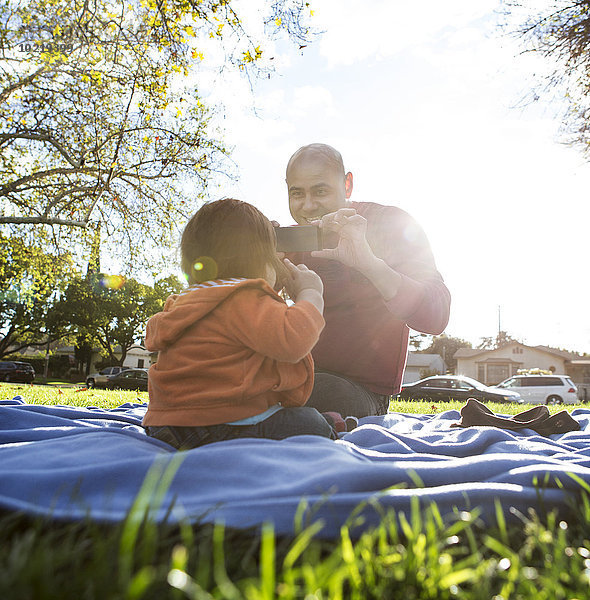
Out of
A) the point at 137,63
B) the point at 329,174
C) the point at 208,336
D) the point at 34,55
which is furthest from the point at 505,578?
the point at 34,55

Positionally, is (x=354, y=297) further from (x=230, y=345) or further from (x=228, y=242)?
(x=230, y=345)

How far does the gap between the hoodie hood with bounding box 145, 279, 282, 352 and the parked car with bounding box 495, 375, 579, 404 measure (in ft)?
78.1

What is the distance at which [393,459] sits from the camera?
1756mm

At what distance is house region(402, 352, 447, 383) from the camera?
53497mm

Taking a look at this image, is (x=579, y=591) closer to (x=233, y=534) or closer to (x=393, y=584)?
(x=393, y=584)

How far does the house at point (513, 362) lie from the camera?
4694 cm

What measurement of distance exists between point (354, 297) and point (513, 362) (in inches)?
1947

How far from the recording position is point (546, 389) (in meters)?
23.3

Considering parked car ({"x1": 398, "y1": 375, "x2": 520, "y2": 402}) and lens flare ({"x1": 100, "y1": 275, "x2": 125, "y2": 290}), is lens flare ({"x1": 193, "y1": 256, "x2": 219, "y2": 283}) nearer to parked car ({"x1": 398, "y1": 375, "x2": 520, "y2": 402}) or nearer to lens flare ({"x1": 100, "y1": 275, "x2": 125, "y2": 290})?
parked car ({"x1": 398, "y1": 375, "x2": 520, "y2": 402})

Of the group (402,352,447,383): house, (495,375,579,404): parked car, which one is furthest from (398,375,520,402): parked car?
(402,352,447,383): house

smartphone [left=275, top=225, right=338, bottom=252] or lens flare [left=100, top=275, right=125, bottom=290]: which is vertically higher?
lens flare [left=100, top=275, right=125, bottom=290]

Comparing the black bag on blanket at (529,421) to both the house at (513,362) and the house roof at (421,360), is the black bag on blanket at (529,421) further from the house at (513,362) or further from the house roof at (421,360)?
the house roof at (421,360)

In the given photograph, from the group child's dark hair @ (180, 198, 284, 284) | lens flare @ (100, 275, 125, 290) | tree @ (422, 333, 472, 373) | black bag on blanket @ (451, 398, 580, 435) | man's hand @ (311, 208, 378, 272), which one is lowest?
black bag on blanket @ (451, 398, 580, 435)

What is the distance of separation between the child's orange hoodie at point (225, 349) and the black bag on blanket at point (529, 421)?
179 centimetres
